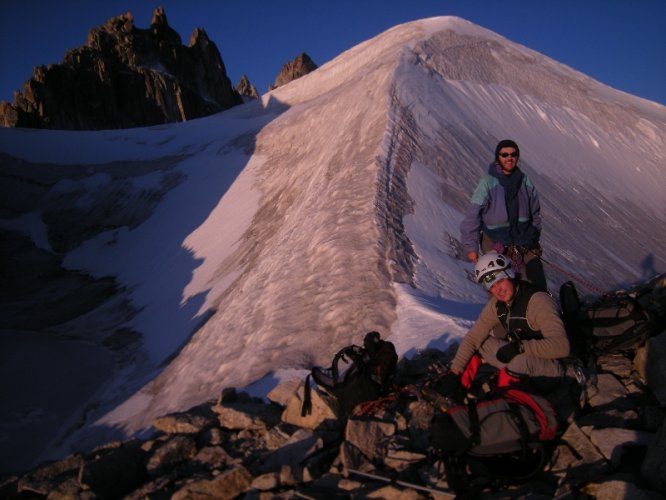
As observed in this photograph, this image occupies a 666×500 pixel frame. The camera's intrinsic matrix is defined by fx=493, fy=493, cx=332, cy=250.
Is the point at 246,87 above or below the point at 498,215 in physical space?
above

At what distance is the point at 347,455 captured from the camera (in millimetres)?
3402

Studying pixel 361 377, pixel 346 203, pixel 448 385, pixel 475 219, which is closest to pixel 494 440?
pixel 448 385

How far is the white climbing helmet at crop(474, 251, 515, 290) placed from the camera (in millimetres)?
3809

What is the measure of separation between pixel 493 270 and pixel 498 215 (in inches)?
63.5

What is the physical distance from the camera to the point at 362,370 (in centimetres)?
434

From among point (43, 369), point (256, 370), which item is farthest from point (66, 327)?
point (256, 370)

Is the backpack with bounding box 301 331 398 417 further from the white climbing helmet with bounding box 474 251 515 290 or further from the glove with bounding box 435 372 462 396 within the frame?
the white climbing helmet with bounding box 474 251 515 290

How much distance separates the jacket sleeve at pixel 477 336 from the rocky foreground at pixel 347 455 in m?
0.44

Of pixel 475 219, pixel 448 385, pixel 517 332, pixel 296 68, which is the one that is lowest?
pixel 448 385

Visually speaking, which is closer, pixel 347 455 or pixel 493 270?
pixel 347 455

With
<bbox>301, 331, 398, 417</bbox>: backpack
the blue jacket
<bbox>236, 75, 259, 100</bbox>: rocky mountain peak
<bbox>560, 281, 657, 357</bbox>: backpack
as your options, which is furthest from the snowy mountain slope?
<bbox>236, 75, 259, 100</bbox>: rocky mountain peak

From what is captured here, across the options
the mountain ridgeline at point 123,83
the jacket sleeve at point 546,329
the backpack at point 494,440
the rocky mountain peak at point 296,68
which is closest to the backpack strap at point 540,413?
the backpack at point 494,440

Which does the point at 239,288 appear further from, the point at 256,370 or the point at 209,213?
the point at 209,213

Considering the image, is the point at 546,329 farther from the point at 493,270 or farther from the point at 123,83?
the point at 123,83
